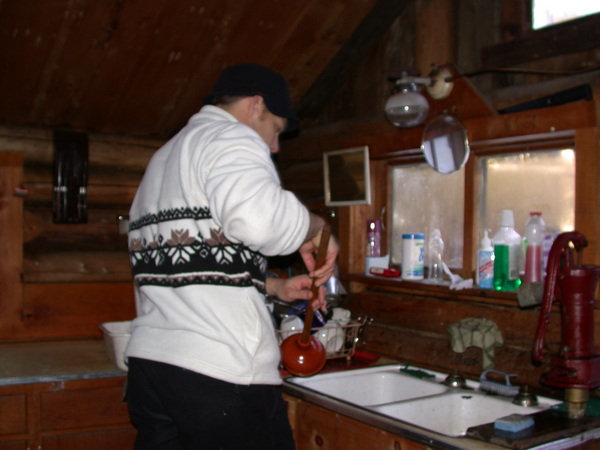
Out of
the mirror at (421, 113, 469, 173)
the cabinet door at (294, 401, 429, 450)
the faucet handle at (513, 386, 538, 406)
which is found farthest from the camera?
the mirror at (421, 113, 469, 173)

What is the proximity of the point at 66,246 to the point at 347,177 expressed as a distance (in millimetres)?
1440

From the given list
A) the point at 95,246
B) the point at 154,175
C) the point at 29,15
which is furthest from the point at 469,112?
the point at 95,246

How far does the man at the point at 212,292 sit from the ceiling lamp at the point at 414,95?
103cm

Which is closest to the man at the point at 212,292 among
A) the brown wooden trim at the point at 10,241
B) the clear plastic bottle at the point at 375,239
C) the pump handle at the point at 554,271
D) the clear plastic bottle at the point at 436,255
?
the pump handle at the point at 554,271

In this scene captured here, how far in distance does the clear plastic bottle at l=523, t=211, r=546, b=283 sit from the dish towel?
0.20 m

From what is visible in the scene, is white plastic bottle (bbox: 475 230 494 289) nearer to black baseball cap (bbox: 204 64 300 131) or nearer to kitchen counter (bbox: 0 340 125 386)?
→ black baseball cap (bbox: 204 64 300 131)

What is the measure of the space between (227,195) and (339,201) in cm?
161

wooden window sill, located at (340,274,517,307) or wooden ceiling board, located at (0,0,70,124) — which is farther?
wooden ceiling board, located at (0,0,70,124)

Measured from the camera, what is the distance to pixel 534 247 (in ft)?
7.46

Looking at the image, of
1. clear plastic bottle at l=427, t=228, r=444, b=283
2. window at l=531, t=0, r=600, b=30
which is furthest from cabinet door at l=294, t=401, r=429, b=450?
window at l=531, t=0, r=600, b=30

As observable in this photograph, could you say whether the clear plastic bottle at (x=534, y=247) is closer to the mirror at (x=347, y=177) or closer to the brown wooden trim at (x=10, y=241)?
the mirror at (x=347, y=177)

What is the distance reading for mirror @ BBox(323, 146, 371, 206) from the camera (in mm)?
2939

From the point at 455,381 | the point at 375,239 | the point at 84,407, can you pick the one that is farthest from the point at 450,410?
the point at 84,407

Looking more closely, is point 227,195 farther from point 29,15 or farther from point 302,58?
point 302,58
